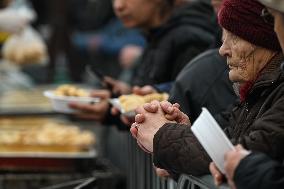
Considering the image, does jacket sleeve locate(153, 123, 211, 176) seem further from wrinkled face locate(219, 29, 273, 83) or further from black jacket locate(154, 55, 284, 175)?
wrinkled face locate(219, 29, 273, 83)

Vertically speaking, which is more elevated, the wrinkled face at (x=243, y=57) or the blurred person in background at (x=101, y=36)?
the wrinkled face at (x=243, y=57)

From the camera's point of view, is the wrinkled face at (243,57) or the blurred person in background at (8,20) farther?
Result: the blurred person in background at (8,20)

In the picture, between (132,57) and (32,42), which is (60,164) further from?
(132,57)

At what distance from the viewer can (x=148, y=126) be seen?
3.96 m

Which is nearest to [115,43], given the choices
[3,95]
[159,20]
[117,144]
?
[3,95]

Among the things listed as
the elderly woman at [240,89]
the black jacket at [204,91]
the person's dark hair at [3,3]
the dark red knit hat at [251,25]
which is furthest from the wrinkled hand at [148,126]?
the person's dark hair at [3,3]

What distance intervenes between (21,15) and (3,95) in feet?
2.99

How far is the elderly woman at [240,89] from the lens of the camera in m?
3.71

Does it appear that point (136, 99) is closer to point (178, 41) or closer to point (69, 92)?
point (178, 41)

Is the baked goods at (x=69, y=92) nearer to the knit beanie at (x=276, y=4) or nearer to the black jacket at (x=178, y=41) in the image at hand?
the black jacket at (x=178, y=41)

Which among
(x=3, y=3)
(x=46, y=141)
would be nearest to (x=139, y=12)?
(x=46, y=141)

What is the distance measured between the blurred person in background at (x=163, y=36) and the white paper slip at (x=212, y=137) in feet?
8.64

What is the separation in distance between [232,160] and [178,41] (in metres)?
3.02

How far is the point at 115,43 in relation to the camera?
15.5 meters
